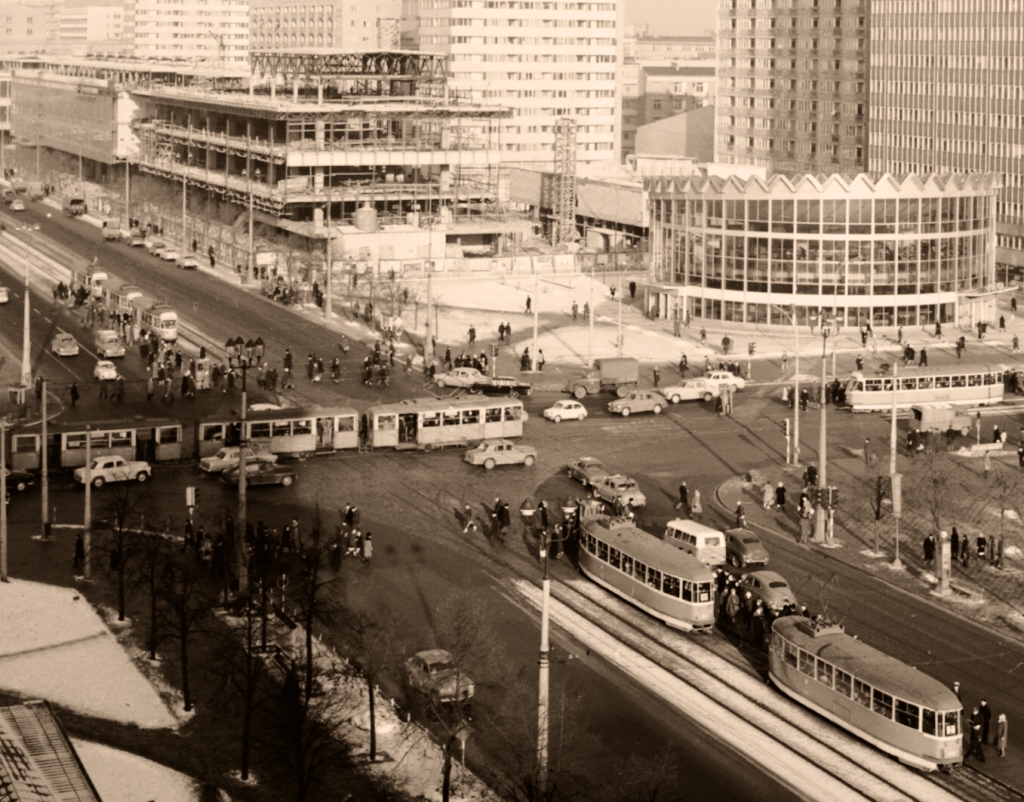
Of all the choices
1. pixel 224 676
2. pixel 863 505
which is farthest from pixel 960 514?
pixel 224 676

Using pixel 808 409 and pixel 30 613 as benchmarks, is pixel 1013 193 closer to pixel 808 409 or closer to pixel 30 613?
pixel 808 409

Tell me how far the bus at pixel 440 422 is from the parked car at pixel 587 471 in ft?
22.9

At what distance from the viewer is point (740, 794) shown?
41.4 metres

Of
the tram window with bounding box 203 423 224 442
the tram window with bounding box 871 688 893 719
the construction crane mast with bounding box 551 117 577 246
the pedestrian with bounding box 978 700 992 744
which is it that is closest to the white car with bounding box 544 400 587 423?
the tram window with bounding box 203 423 224 442

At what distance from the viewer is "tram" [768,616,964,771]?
43062mm

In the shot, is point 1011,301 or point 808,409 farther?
point 1011,301

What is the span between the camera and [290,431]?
251ft

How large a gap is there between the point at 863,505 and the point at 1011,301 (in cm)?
6359

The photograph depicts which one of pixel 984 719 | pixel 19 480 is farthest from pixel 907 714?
pixel 19 480

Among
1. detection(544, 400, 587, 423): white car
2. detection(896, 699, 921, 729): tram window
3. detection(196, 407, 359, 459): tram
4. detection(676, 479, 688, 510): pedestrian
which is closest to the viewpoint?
detection(896, 699, 921, 729): tram window

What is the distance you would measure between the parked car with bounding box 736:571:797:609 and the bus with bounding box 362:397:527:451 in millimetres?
26130

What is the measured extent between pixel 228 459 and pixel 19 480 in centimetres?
804

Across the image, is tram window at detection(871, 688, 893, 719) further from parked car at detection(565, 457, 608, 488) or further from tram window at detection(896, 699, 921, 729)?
parked car at detection(565, 457, 608, 488)

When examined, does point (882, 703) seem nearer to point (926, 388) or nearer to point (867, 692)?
point (867, 692)
